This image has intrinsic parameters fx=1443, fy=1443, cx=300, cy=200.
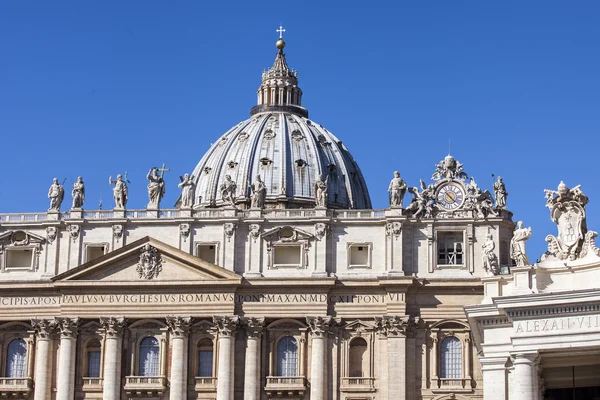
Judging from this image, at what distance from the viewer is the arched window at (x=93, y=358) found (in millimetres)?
96125

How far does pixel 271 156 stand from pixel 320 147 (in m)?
5.40

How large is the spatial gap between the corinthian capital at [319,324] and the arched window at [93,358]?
14.4 meters

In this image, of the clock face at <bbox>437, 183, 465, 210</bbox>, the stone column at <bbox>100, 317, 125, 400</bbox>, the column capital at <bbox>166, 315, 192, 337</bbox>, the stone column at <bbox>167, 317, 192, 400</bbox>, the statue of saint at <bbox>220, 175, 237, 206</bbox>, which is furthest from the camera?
the statue of saint at <bbox>220, 175, 237, 206</bbox>

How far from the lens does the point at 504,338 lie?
53.0 meters

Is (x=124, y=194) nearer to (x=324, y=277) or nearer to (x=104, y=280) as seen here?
(x=104, y=280)

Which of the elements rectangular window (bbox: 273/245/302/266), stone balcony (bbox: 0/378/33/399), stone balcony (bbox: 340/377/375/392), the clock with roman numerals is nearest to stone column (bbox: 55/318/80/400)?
stone balcony (bbox: 0/378/33/399)

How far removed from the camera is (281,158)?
501 ft

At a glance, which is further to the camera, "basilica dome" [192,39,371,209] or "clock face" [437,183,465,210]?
"basilica dome" [192,39,371,209]

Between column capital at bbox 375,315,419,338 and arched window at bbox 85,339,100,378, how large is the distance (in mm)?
18801

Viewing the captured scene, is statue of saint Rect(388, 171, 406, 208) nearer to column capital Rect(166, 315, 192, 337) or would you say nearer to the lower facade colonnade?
the lower facade colonnade

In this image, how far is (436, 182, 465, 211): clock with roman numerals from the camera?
9731 centimetres

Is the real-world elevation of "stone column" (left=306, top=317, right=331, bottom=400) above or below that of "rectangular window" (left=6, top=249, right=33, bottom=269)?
below

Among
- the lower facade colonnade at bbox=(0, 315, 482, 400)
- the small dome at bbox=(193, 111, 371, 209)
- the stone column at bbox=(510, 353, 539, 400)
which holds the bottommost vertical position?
the stone column at bbox=(510, 353, 539, 400)

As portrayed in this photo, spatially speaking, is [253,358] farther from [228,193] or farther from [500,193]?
[500,193]
